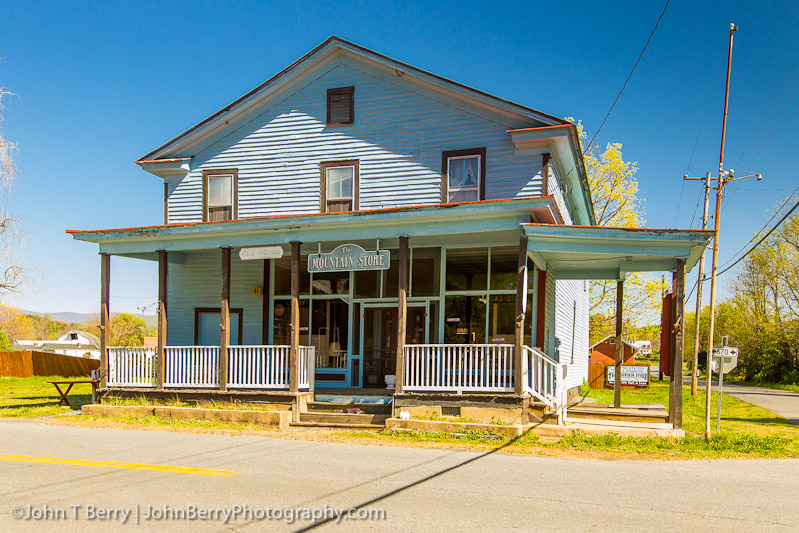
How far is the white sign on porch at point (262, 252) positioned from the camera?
631 inches

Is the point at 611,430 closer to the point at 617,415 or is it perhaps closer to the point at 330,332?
the point at 617,415

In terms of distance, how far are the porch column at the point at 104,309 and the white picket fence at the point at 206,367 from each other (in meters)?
0.20

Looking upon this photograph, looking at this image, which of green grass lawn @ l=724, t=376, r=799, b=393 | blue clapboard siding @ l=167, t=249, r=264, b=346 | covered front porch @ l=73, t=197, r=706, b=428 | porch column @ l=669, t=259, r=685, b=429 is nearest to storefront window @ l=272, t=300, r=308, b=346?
covered front porch @ l=73, t=197, r=706, b=428

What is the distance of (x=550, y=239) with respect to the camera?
1356 cm

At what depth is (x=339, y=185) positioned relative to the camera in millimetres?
18875

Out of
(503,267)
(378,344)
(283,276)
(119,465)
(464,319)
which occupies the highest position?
(503,267)

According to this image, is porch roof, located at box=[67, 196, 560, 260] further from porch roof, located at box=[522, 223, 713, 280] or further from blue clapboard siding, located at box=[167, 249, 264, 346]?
blue clapboard siding, located at box=[167, 249, 264, 346]

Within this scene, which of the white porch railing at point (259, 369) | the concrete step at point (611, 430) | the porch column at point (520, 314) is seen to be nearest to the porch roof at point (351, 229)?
the porch column at point (520, 314)

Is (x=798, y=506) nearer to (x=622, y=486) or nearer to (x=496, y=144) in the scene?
(x=622, y=486)

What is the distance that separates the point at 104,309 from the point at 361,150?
793 centimetres

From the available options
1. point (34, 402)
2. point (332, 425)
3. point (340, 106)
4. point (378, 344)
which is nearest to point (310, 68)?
Result: point (340, 106)

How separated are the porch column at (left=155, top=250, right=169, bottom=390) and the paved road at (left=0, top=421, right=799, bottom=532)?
481 cm

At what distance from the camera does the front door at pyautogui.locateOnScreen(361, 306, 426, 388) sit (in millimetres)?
17672

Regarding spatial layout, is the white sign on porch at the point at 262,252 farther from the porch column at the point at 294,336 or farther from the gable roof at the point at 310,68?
the gable roof at the point at 310,68
